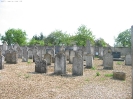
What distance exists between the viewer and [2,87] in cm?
799

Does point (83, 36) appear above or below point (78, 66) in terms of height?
above

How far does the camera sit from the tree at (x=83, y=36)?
1706 inches

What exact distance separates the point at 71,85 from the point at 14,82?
8.92 ft

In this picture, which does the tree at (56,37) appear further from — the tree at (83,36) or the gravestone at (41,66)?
the gravestone at (41,66)

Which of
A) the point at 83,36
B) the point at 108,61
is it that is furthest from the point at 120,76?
the point at 83,36

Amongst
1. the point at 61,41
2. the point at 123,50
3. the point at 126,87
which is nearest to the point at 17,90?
the point at 126,87

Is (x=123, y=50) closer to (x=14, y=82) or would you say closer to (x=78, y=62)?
(x=78, y=62)

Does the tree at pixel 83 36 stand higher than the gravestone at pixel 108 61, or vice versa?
the tree at pixel 83 36

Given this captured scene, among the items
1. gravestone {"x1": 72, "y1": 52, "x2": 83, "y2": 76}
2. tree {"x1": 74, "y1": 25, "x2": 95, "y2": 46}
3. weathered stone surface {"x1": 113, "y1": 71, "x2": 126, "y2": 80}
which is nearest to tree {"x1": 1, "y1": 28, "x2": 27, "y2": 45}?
tree {"x1": 74, "y1": 25, "x2": 95, "y2": 46}

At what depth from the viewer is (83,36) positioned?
43.6 metres

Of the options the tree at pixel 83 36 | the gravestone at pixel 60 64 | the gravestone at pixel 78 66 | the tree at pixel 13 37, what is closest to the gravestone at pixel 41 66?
the gravestone at pixel 60 64

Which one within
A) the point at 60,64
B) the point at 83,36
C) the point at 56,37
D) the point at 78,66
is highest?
the point at 56,37

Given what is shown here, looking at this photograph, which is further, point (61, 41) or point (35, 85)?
point (61, 41)

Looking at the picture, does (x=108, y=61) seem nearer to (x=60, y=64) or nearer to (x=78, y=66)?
(x=78, y=66)
